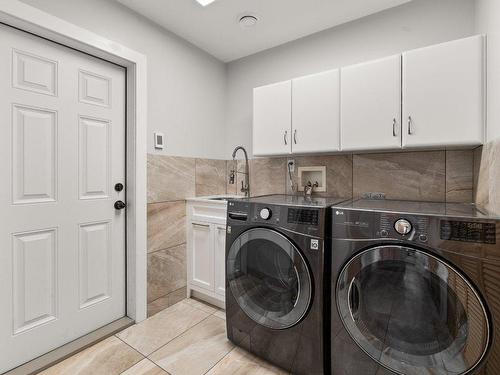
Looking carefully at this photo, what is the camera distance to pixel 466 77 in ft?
4.45

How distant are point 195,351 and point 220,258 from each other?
65 centimetres

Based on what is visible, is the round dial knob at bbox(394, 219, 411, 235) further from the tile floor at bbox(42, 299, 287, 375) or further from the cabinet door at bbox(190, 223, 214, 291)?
the cabinet door at bbox(190, 223, 214, 291)

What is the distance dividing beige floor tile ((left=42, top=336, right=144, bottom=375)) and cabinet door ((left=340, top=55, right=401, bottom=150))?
6.39 ft

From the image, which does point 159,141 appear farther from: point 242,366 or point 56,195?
point 242,366

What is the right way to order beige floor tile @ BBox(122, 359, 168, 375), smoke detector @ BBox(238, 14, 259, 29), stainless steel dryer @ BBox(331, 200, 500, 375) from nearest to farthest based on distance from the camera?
stainless steel dryer @ BBox(331, 200, 500, 375) → beige floor tile @ BBox(122, 359, 168, 375) → smoke detector @ BBox(238, 14, 259, 29)

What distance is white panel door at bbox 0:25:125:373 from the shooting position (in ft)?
4.63

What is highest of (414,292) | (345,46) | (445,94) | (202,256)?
(345,46)

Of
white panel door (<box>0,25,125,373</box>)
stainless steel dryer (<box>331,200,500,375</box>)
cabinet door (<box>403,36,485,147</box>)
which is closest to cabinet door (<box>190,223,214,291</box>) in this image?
white panel door (<box>0,25,125,373</box>)

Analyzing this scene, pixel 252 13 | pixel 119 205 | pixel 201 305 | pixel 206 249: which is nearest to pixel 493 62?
pixel 252 13

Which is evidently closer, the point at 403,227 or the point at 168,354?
the point at 403,227

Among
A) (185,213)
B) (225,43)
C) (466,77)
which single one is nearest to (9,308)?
(185,213)

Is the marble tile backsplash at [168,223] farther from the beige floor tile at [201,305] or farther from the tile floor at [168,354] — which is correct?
the tile floor at [168,354]

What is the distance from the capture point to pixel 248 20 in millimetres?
1965

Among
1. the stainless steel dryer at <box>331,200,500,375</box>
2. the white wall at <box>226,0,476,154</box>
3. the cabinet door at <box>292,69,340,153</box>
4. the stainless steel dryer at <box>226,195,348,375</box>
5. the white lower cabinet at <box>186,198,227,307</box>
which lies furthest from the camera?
the white lower cabinet at <box>186,198,227,307</box>
